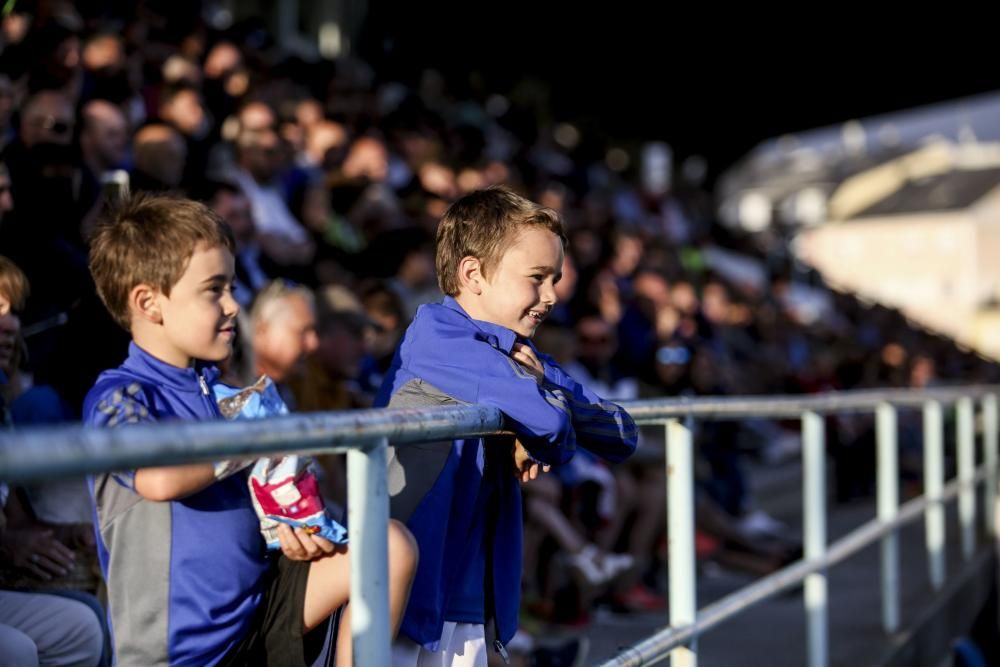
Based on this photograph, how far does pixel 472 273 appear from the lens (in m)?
2.60

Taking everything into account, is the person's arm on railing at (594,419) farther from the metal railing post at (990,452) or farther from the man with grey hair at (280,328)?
the metal railing post at (990,452)

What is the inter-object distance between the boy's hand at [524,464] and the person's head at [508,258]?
0.27m

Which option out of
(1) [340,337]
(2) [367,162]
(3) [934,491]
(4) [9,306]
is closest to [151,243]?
(4) [9,306]

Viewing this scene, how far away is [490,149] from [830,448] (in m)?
4.44

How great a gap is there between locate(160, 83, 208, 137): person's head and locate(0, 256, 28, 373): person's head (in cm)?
300

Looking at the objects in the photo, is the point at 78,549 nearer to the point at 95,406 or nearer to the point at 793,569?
the point at 95,406

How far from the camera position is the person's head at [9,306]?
2.99 m

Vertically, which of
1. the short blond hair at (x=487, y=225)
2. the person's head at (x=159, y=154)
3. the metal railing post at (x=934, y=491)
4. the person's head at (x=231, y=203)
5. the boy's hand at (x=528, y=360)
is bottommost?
the metal railing post at (x=934, y=491)

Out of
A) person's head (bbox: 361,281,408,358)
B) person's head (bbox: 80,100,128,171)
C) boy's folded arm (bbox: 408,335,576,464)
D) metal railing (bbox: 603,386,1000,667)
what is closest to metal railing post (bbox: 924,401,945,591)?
metal railing (bbox: 603,386,1000,667)

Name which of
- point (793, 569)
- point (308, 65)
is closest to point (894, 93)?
point (308, 65)

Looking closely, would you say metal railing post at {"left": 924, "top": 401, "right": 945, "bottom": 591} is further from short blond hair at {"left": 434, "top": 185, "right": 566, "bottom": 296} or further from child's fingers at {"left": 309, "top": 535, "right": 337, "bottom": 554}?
child's fingers at {"left": 309, "top": 535, "right": 337, "bottom": 554}

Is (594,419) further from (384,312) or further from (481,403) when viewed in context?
(384,312)

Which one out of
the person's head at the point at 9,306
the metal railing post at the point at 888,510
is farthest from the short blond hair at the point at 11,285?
A: the metal railing post at the point at 888,510

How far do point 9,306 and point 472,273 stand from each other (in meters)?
1.17
